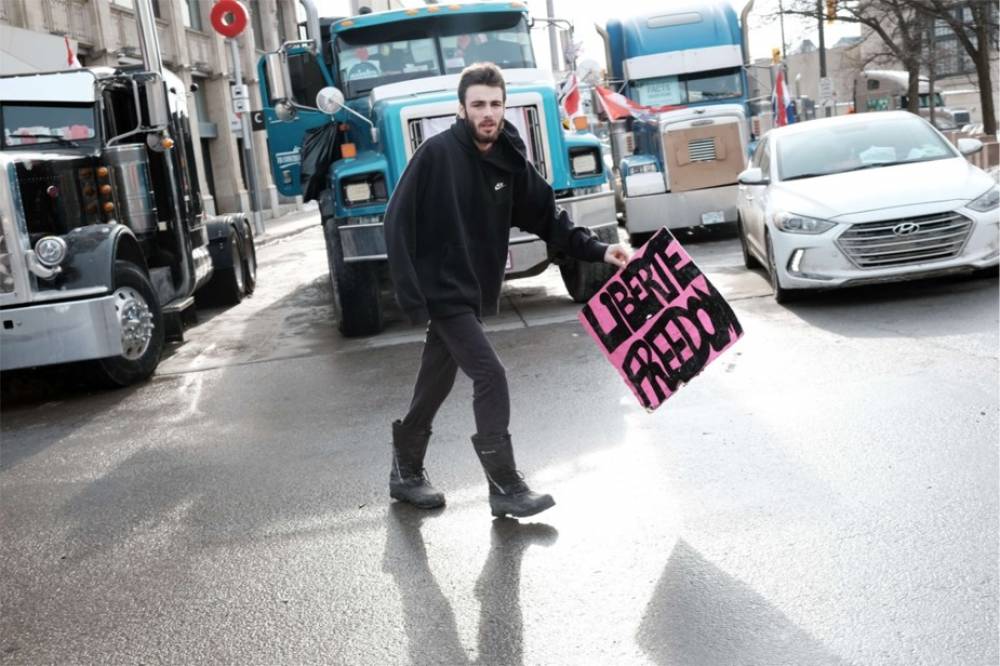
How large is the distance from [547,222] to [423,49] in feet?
22.8

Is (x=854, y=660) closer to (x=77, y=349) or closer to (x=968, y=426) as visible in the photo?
(x=968, y=426)

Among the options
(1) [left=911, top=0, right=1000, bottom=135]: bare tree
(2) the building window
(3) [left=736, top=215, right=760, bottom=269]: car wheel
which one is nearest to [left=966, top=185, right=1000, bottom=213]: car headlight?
(3) [left=736, top=215, right=760, bottom=269]: car wheel

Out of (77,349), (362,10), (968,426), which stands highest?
(362,10)

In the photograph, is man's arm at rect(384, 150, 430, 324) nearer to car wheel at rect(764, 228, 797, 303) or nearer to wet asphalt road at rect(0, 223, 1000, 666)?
wet asphalt road at rect(0, 223, 1000, 666)

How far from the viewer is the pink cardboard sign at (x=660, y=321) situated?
17.9ft

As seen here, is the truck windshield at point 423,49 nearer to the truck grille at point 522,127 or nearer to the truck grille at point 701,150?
the truck grille at point 522,127

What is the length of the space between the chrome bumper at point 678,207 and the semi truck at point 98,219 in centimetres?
642

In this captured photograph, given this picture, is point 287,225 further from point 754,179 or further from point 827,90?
point 754,179

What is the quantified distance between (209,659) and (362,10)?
11.2 metres

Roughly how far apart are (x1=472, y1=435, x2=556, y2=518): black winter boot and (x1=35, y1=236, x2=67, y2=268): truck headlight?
505 centimetres

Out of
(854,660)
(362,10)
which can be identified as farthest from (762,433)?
(362,10)

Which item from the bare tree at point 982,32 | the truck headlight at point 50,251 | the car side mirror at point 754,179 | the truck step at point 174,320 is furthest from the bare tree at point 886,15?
the truck headlight at point 50,251

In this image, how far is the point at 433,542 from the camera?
5027 millimetres

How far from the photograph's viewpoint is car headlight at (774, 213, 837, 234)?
9.82m
